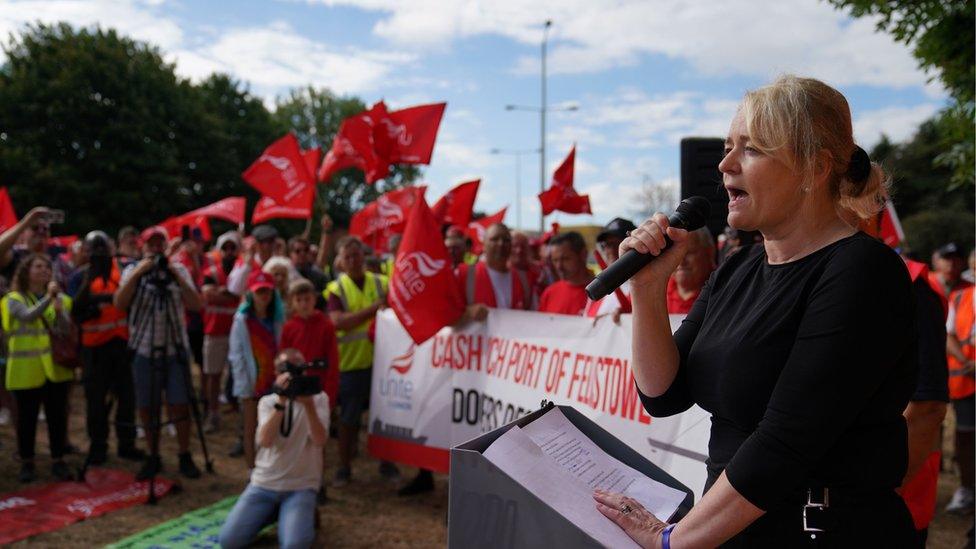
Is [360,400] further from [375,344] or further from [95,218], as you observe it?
[95,218]

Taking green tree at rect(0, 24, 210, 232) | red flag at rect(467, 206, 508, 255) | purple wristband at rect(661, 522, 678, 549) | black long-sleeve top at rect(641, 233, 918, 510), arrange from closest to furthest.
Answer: black long-sleeve top at rect(641, 233, 918, 510)
purple wristband at rect(661, 522, 678, 549)
red flag at rect(467, 206, 508, 255)
green tree at rect(0, 24, 210, 232)

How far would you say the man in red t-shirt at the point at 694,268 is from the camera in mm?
4516

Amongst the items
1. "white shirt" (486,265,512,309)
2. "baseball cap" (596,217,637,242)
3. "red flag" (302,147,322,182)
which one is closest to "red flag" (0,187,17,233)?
"red flag" (302,147,322,182)

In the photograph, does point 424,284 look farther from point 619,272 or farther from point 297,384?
point 619,272

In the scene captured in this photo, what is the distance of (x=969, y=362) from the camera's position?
6.36 meters

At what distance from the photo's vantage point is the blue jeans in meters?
4.85

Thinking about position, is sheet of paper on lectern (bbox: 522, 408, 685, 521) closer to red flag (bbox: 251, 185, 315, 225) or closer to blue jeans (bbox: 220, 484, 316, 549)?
blue jeans (bbox: 220, 484, 316, 549)

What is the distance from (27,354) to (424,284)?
12.2 feet

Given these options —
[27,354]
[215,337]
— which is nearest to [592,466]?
[27,354]

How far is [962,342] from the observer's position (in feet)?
21.4

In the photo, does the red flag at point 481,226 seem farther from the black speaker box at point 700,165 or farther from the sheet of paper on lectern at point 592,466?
the sheet of paper on lectern at point 592,466

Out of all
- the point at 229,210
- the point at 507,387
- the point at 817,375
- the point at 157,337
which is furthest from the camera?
the point at 229,210

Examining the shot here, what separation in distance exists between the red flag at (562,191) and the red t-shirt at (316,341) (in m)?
3.99

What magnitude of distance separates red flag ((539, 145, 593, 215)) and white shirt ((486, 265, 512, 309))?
10.2 ft
